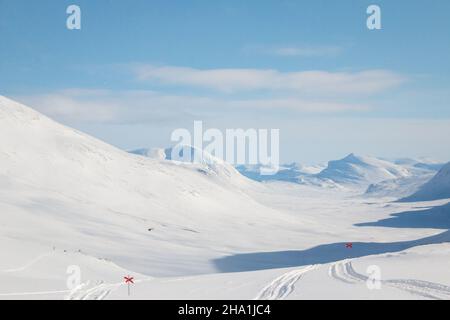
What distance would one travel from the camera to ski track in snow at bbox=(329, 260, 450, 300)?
20.3m

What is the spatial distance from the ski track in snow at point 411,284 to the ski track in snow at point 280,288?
2.54m

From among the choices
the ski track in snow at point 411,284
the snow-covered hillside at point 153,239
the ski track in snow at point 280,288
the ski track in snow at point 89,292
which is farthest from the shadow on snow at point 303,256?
the ski track in snow at point 89,292

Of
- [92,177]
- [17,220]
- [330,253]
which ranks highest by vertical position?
[92,177]

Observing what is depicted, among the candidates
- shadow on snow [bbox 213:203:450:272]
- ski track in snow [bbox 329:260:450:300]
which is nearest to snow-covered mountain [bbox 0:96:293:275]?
shadow on snow [bbox 213:203:450:272]

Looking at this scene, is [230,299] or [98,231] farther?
[98,231]

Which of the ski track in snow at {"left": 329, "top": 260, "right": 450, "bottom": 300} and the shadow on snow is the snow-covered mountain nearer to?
the shadow on snow

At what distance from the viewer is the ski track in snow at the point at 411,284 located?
2031 cm

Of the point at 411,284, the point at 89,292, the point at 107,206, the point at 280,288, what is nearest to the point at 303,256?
the point at 107,206

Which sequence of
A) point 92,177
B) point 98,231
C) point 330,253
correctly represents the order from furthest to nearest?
point 92,177 < point 330,253 < point 98,231

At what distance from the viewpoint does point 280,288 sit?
23391mm
